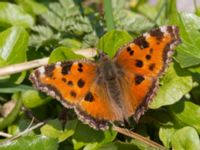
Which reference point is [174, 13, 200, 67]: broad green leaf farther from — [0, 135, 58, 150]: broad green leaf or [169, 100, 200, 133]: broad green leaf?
[0, 135, 58, 150]: broad green leaf

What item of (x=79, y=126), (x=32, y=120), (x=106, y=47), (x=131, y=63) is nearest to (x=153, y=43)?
(x=131, y=63)

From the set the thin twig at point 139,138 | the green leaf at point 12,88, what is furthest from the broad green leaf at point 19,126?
the thin twig at point 139,138

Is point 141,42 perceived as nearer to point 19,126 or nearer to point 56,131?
point 56,131

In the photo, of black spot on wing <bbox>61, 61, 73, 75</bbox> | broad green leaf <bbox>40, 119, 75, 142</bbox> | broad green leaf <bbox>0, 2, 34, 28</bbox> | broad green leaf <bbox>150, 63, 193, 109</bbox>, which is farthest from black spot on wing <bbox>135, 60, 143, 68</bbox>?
broad green leaf <bbox>0, 2, 34, 28</bbox>

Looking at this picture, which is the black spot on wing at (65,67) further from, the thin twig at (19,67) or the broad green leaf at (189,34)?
the broad green leaf at (189,34)

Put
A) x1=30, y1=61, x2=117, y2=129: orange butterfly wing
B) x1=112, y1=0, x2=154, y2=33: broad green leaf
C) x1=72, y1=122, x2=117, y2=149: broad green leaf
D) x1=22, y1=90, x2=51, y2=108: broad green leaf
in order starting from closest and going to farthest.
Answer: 1. x1=30, y1=61, x2=117, y2=129: orange butterfly wing
2. x1=72, y1=122, x2=117, y2=149: broad green leaf
3. x1=22, y1=90, x2=51, y2=108: broad green leaf
4. x1=112, y1=0, x2=154, y2=33: broad green leaf

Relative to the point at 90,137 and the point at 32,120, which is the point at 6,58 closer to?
the point at 32,120
